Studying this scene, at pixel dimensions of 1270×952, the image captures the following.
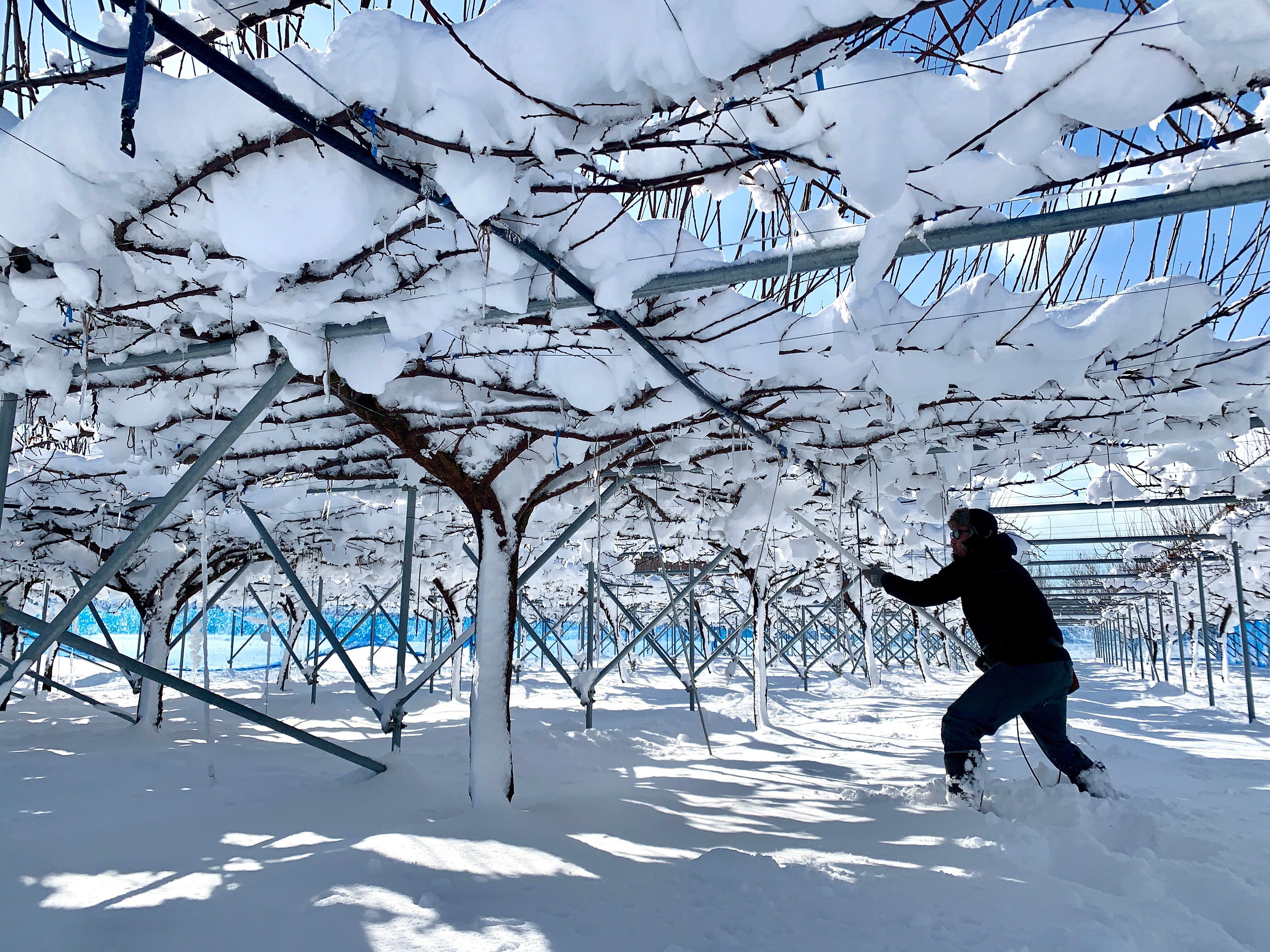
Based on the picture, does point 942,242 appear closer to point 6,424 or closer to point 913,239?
point 913,239

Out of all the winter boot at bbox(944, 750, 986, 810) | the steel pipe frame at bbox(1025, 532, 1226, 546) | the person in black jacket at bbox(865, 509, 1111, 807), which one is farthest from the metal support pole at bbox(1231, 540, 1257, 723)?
the winter boot at bbox(944, 750, 986, 810)

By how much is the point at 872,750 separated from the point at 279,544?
8537mm

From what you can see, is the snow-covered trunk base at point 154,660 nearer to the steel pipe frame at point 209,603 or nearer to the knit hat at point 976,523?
the steel pipe frame at point 209,603

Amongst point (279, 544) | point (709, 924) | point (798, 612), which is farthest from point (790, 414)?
point (798, 612)

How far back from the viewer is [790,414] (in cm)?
511

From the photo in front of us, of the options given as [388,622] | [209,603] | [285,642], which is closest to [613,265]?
[209,603]

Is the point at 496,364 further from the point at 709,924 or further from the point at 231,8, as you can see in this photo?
the point at 709,924

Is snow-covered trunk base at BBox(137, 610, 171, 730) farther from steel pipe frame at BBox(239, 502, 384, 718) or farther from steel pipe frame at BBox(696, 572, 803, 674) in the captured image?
steel pipe frame at BBox(696, 572, 803, 674)

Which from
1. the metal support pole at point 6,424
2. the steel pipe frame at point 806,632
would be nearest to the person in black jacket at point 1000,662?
the metal support pole at point 6,424

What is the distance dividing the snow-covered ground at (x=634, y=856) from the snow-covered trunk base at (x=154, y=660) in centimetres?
273

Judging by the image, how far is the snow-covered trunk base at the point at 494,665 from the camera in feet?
16.1

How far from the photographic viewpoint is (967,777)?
4117mm

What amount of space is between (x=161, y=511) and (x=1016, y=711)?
4.47 m

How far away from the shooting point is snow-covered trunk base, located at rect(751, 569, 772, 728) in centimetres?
987
